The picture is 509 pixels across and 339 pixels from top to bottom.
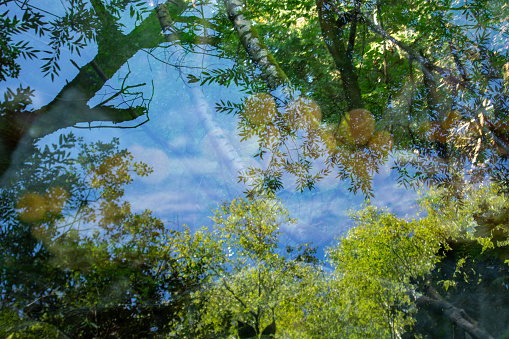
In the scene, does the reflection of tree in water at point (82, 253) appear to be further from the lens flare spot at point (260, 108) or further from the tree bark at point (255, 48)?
the tree bark at point (255, 48)

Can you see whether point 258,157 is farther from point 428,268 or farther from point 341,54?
point 428,268

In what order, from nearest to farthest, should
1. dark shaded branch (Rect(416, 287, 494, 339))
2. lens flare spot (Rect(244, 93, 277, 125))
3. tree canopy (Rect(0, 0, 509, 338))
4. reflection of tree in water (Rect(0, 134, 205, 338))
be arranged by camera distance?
reflection of tree in water (Rect(0, 134, 205, 338))
tree canopy (Rect(0, 0, 509, 338))
dark shaded branch (Rect(416, 287, 494, 339))
lens flare spot (Rect(244, 93, 277, 125))

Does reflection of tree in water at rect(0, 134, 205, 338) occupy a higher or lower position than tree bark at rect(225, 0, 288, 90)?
lower

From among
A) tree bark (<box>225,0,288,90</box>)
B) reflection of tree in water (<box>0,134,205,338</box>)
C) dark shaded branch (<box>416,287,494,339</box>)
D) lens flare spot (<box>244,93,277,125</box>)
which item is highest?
tree bark (<box>225,0,288,90</box>)

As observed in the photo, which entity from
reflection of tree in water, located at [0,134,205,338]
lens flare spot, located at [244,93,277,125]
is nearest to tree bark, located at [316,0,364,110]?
lens flare spot, located at [244,93,277,125]

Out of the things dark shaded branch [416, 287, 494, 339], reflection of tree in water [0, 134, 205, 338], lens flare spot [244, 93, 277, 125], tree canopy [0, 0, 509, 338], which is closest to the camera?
reflection of tree in water [0, 134, 205, 338]

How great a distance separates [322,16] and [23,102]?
213 cm

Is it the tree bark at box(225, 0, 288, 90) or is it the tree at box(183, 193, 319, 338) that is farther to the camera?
the tree bark at box(225, 0, 288, 90)

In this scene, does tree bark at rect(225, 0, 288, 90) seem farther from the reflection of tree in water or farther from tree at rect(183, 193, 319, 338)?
the reflection of tree in water

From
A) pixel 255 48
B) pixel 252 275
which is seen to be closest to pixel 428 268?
pixel 252 275

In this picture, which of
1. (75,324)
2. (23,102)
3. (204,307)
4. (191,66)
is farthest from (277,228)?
(23,102)

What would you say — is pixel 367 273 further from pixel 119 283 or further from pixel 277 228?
pixel 119 283

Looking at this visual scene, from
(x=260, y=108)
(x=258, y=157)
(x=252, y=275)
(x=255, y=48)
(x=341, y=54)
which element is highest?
(x=255, y=48)

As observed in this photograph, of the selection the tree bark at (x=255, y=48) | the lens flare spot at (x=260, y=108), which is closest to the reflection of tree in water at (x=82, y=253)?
the lens flare spot at (x=260, y=108)
